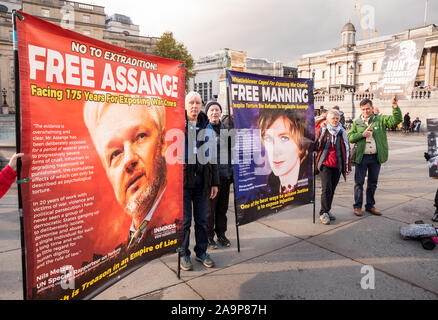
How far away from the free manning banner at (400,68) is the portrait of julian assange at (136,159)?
640 cm

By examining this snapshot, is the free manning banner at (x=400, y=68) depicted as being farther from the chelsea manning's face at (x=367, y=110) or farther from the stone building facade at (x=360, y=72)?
the stone building facade at (x=360, y=72)

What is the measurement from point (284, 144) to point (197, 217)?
5.68 feet

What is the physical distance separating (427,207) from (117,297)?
5.78m

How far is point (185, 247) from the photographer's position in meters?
3.54

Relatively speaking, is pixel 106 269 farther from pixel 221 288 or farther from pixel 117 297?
pixel 221 288

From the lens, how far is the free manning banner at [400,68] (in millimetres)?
7281

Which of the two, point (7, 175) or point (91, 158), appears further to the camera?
point (91, 158)

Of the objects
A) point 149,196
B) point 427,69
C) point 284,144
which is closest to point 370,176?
point 284,144

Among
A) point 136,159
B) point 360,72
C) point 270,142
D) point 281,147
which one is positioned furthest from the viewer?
point 360,72

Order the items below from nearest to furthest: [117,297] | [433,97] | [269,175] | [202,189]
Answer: [117,297] < [202,189] < [269,175] < [433,97]

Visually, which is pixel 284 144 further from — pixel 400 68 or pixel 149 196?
pixel 400 68

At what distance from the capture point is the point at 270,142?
13.6 feet

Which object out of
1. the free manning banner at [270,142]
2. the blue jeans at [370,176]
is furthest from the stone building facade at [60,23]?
the blue jeans at [370,176]
